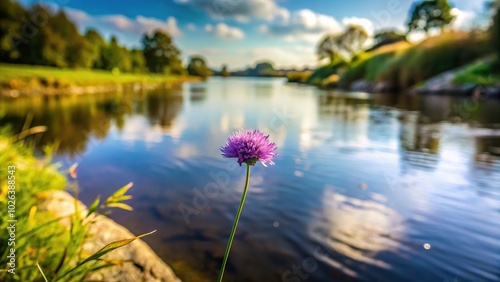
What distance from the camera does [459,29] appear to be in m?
39.2

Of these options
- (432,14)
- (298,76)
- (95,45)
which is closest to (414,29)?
(432,14)

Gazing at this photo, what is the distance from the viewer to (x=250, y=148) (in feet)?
5.55

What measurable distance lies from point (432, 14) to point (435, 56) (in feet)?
133

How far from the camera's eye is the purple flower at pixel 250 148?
168 cm

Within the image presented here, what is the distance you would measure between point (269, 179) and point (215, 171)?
1.48 m

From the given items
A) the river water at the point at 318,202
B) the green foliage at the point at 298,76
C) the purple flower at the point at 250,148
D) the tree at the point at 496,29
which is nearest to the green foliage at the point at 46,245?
the river water at the point at 318,202

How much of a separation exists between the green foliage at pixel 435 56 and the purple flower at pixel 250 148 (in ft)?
134

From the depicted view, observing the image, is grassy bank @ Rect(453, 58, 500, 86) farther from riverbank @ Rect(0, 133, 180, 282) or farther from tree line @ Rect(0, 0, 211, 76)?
tree line @ Rect(0, 0, 211, 76)

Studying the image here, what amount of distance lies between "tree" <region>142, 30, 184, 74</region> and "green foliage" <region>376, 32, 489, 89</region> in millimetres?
76943

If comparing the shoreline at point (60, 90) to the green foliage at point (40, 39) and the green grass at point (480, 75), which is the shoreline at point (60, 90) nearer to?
the green foliage at point (40, 39)

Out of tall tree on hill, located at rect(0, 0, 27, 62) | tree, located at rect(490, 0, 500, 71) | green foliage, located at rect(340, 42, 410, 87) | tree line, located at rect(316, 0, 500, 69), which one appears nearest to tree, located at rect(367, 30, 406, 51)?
tree line, located at rect(316, 0, 500, 69)

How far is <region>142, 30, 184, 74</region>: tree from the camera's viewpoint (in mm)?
103688

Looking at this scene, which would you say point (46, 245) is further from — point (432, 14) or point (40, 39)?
point (432, 14)

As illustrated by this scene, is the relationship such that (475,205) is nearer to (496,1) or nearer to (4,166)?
(4,166)
